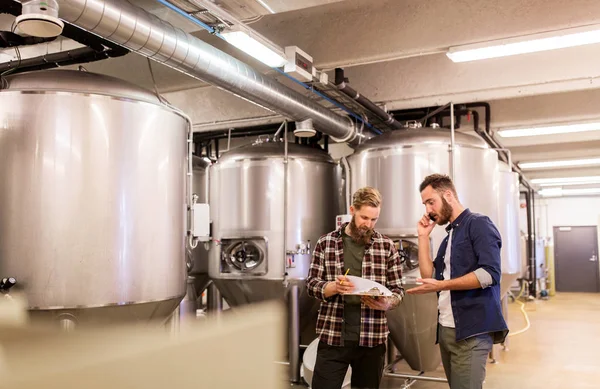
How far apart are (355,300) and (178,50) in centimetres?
192

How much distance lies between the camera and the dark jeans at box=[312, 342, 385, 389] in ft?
9.45

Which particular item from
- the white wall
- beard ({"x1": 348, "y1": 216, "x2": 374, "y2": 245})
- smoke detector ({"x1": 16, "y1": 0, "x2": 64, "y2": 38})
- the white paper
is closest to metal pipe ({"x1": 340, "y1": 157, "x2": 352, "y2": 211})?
beard ({"x1": 348, "y1": 216, "x2": 374, "y2": 245})

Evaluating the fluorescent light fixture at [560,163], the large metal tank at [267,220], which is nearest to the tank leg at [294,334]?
the large metal tank at [267,220]

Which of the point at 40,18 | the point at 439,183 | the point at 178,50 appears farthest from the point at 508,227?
the point at 40,18

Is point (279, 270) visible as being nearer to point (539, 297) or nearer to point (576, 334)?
point (576, 334)

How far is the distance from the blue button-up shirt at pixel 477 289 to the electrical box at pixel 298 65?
6.72 ft

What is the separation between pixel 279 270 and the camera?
18.4ft

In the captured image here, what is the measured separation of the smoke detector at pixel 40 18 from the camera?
256 cm

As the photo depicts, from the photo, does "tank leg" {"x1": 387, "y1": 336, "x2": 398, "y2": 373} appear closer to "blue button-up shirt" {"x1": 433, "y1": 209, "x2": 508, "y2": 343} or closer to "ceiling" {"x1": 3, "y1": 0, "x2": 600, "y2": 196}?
"ceiling" {"x1": 3, "y1": 0, "x2": 600, "y2": 196}

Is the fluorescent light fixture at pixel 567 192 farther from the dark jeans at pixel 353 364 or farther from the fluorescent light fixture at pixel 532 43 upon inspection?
the dark jeans at pixel 353 364

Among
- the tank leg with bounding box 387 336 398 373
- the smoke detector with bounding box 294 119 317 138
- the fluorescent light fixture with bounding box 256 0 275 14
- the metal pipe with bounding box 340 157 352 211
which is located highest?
the fluorescent light fixture with bounding box 256 0 275 14

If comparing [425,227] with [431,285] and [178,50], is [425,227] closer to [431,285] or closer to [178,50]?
[431,285]

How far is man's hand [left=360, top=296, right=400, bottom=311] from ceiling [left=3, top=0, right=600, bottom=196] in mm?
1809

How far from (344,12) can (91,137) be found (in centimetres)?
252
